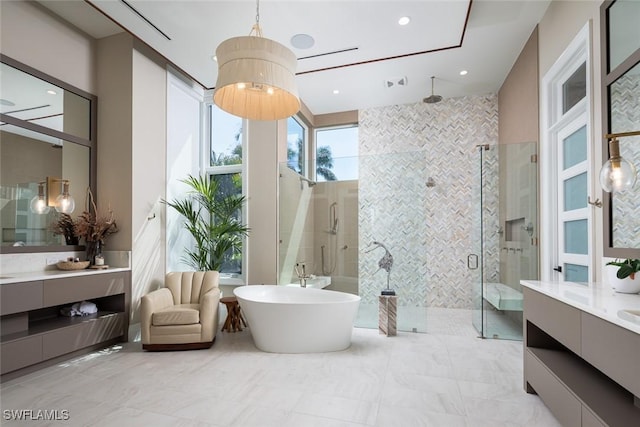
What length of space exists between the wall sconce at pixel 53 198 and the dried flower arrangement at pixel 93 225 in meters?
0.22

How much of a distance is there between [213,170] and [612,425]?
490cm

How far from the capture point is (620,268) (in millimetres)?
2029

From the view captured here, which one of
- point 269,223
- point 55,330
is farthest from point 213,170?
point 55,330

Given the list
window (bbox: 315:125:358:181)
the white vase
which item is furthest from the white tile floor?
window (bbox: 315:125:358:181)

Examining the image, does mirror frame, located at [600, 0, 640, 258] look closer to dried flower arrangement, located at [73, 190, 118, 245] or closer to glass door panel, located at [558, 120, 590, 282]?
glass door panel, located at [558, 120, 590, 282]

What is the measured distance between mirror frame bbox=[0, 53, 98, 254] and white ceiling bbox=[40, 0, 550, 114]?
699 mm

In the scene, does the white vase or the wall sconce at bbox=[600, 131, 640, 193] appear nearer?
the wall sconce at bbox=[600, 131, 640, 193]

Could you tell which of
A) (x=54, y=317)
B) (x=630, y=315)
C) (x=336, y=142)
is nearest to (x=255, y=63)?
(x=630, y=315)

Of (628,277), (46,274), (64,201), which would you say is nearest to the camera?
(628,277)

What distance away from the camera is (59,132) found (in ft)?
12.0

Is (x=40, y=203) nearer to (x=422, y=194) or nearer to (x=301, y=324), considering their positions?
(x=301, y=324)

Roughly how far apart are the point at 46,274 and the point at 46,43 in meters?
2.34

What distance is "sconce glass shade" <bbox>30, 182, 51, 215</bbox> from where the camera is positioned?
339 cm

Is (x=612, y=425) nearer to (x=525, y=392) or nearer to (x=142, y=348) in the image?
(x=525, y=392)
